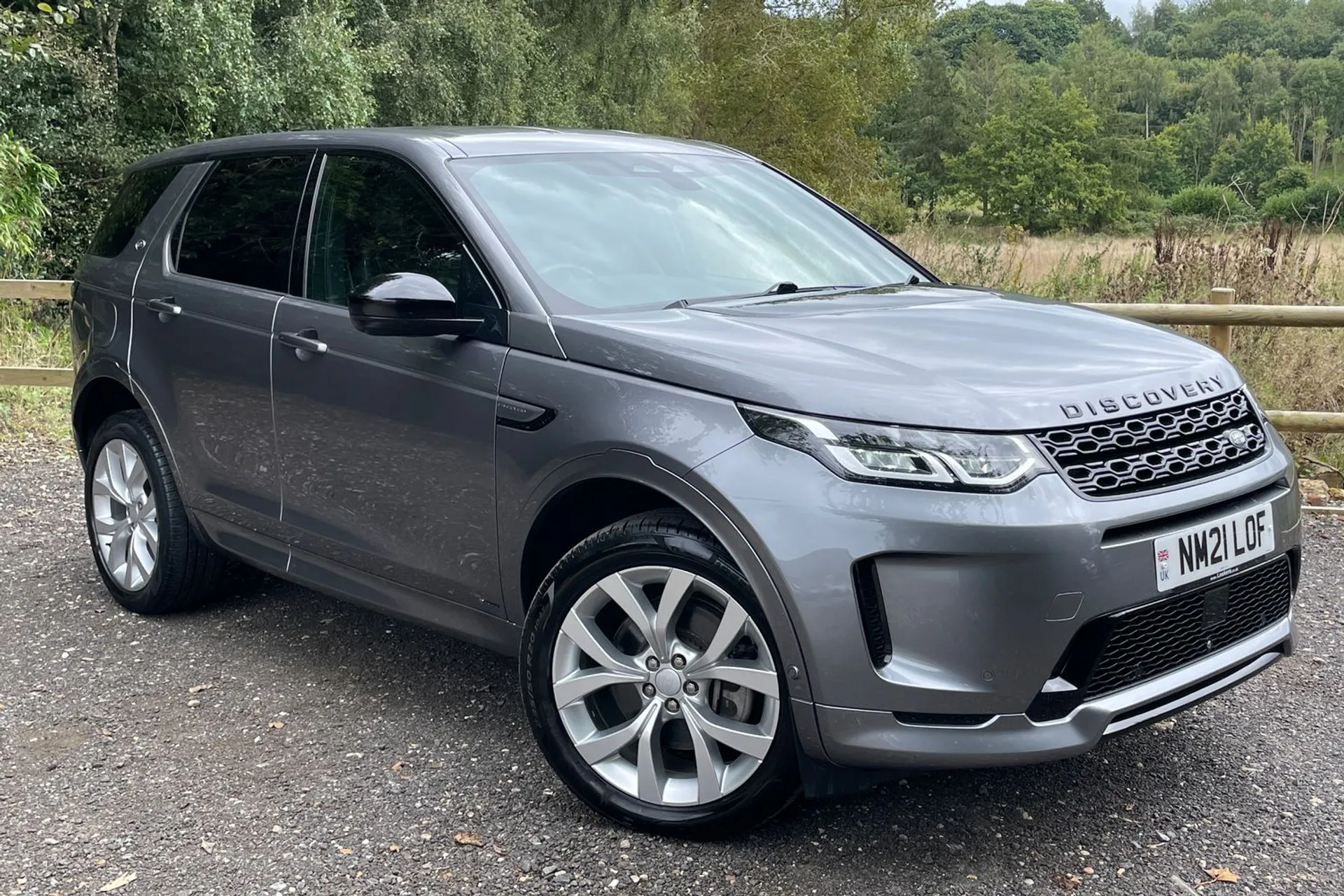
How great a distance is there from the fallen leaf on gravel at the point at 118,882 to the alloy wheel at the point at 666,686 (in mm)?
1067

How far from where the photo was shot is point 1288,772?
3373 millimetres

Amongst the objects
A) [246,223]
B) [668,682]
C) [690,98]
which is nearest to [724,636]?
[668,682]

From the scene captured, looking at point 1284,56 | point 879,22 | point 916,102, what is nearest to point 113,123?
point 879,22

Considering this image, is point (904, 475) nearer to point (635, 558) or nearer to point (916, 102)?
point (635, 558)

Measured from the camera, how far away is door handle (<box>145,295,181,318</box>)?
14.2 feet

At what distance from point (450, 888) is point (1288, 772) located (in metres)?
2.28

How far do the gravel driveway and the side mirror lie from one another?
123cm

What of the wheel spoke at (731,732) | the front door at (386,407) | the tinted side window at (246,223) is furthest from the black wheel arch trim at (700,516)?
the tinted side window at (246,223)

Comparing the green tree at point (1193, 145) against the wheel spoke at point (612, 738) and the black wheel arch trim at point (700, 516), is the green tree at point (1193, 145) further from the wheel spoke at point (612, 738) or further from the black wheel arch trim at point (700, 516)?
the wheel spoke at point (612, 738)

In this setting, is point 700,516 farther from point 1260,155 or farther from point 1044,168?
point 1044,168

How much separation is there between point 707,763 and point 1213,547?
4.09 feet

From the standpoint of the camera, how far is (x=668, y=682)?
9.52ft

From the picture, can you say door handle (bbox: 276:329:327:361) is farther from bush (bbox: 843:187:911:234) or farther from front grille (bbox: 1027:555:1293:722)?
bush (bbox: 843:187:911:234)

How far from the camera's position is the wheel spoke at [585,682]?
2.96m
